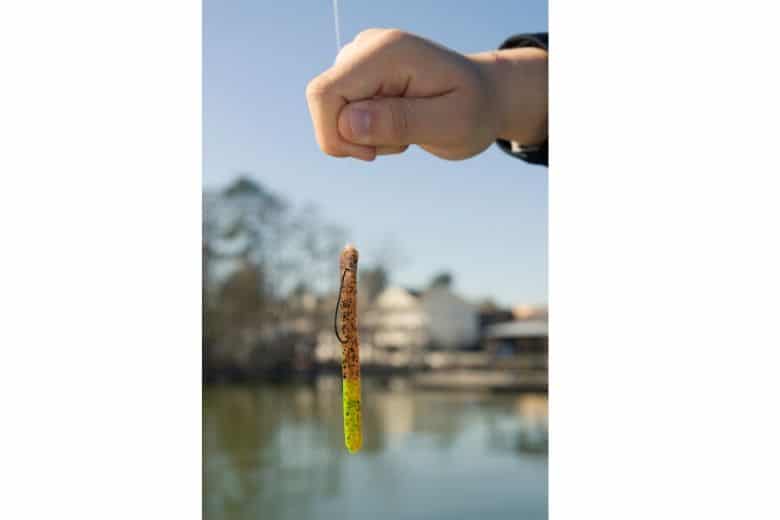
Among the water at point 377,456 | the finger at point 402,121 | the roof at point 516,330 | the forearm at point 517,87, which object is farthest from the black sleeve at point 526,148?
the roof at point 516,330

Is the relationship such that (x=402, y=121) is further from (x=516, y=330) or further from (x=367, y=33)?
(x=516, y=330)

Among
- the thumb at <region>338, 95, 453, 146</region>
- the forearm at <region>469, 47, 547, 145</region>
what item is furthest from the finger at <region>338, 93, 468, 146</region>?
the forearm at <region>469, 47, 547, 145</region>

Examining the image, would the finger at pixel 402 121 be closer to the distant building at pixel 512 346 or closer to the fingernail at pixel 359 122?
the fingernail at pixel 359 122

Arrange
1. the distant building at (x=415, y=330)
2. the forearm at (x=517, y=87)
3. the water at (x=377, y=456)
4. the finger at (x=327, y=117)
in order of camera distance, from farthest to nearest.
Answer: the distant building at (x=415, y=330) < the water at (x=377, y=456) < the forearm at (x=517, y=87) < the finger at (x=327, y=117)

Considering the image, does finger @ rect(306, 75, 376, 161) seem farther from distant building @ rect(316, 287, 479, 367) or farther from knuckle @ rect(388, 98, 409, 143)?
distant building @ rect(316, 287, 479, 367)

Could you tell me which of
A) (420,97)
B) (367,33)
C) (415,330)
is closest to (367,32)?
(367,33)
